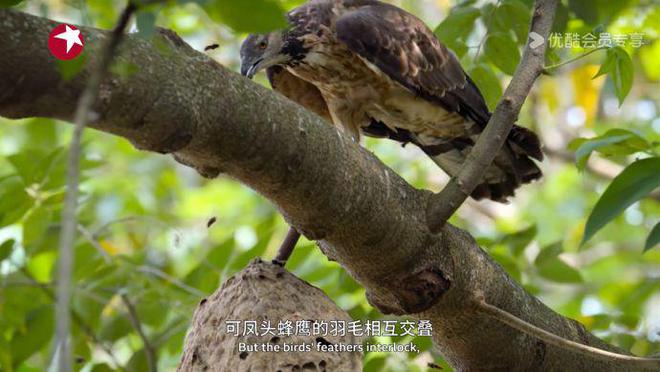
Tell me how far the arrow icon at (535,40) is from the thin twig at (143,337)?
1.30m

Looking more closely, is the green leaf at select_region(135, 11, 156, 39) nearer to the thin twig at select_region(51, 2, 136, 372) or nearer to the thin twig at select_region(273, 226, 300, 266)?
the thin twig at select_region(51, 2, 136, 372)

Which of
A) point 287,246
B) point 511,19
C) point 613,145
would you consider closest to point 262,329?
point 287,246

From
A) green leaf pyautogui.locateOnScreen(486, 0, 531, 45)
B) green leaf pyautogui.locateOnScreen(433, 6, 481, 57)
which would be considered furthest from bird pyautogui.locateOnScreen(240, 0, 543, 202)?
green leaf pyautogui.locateOnScreen(486, 0, 531, 45)

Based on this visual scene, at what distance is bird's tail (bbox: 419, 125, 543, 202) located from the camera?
3118 millimetres

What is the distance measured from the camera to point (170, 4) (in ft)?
3.99

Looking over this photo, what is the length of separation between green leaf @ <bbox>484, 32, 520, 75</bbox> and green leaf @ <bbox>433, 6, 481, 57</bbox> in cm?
11

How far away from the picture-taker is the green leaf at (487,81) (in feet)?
9.00

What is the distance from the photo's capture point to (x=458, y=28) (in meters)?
2.82

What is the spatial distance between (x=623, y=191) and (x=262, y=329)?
0.90 metres

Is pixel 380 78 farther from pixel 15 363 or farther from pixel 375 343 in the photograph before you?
pixel 15 363

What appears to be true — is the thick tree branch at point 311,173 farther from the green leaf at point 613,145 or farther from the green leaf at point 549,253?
the green leaf at point 549,253

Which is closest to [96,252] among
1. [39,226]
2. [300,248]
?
[39,226]

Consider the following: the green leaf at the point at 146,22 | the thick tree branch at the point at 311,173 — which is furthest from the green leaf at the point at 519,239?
the green leaf at the point at 146,22

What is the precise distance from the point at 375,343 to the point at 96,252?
94 cm
